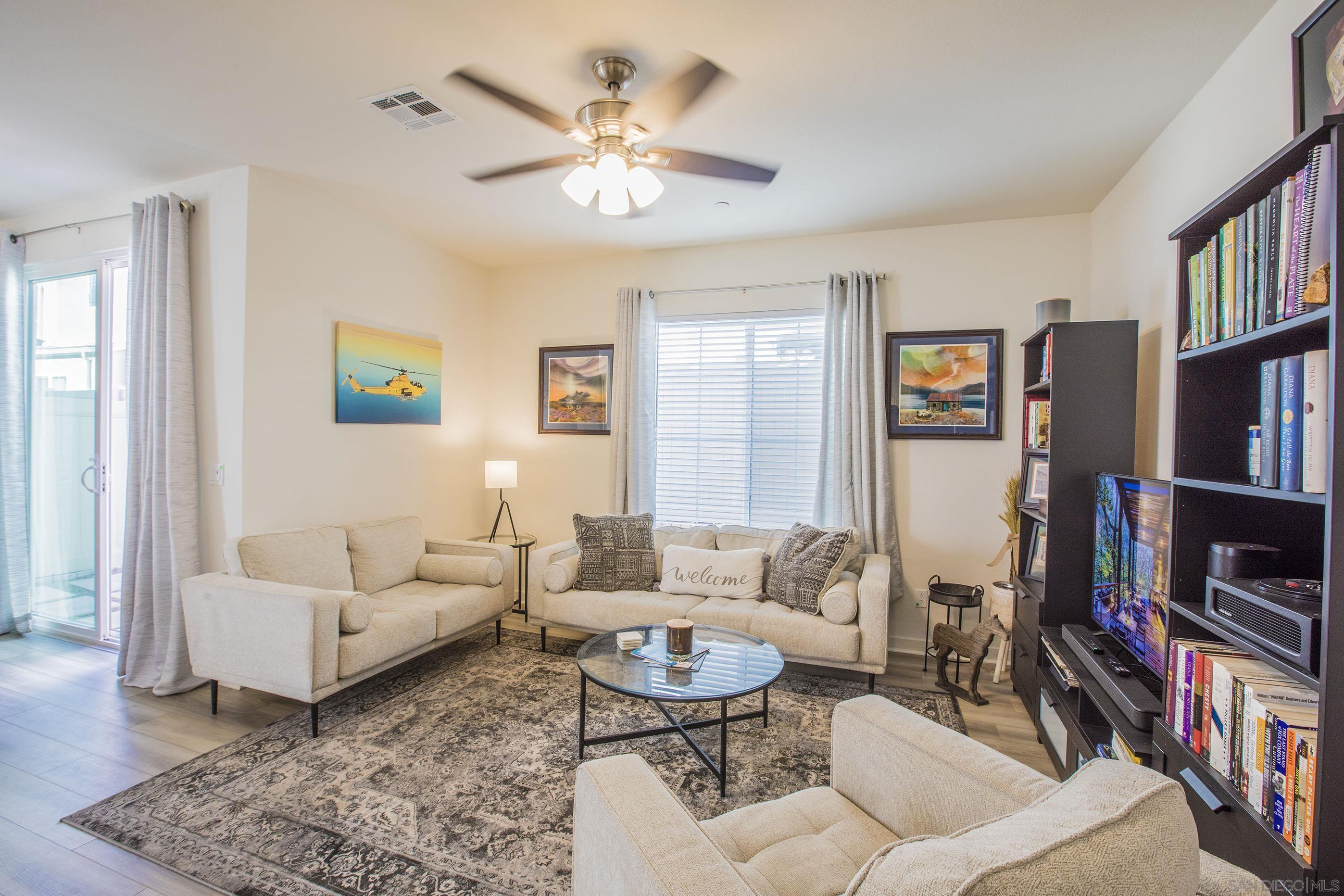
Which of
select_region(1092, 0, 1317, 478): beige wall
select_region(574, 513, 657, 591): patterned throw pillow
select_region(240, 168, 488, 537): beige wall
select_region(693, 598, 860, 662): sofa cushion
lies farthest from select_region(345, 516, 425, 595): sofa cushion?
select_region(1092, 0, 1317, 478): beige wall

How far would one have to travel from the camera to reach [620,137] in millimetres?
2283

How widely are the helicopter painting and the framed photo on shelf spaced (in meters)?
3.96

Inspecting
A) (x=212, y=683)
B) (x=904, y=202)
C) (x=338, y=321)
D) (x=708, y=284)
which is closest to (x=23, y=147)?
(x=338, y=321)

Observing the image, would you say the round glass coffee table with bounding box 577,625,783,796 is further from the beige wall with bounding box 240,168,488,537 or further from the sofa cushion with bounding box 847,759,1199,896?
the beige wall with bounding box 240,168,488,537

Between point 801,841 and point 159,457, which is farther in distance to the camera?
point 159,457

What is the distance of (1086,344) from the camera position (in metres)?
2.68

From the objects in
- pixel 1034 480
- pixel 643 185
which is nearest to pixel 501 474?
pixel 643 185

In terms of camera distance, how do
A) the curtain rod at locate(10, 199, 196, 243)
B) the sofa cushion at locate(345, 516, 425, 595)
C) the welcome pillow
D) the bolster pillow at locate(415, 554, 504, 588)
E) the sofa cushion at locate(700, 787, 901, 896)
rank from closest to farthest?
the sofa cushion at locate(700, 787, 901, 896)
the curtain rod at locate(10, 199, 196, 243)
the sofa cushion at locate(345, 516, 425, 595)
the welcome pillow
the bolster pillow at locate(415, 554, 504, 588)

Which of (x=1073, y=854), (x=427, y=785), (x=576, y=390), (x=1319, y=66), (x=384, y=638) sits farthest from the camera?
(x=576, y=390)

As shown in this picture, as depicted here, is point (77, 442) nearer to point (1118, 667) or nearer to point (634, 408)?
point (634, 408)

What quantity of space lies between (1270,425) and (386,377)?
4.27 metres

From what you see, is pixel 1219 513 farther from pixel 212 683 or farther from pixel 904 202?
pixel 212 683

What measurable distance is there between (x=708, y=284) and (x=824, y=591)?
2.35m

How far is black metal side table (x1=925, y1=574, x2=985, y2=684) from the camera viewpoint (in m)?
3.44
